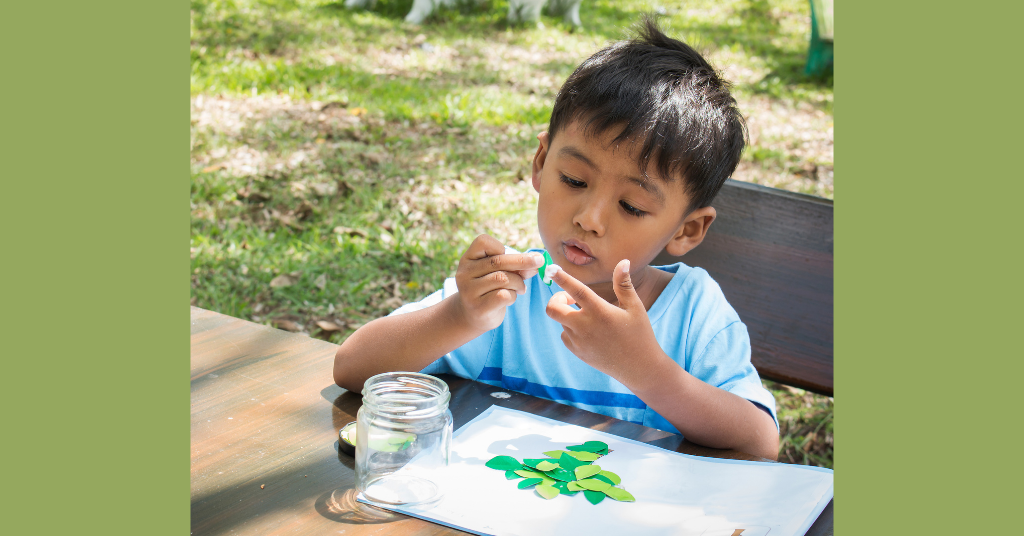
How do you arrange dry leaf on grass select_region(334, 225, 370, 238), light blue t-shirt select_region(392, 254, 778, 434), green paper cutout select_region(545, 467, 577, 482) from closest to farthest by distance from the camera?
green paper cutout select_region(545, 467, 577, 482), light blue t-shirt select_region(392, 254, 778, 434), dry leaf on grass select_region(334, 225, 370, 238)

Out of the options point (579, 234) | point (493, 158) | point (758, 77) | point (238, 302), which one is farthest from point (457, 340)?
point (758, 77)

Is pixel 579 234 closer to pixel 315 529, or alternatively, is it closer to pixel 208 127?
pixel 315 529

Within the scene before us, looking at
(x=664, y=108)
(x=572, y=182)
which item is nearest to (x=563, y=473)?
(x=572, y=182)

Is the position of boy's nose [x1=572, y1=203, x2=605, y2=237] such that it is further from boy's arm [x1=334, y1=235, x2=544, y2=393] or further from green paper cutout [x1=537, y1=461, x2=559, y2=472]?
green paper cutout [x1=537, y1=461, x2=559, y2=472]

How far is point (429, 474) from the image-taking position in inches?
46.7

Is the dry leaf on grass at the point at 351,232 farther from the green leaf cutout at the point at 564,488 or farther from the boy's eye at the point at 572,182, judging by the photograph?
the green leaf cutout at the point at 564,488

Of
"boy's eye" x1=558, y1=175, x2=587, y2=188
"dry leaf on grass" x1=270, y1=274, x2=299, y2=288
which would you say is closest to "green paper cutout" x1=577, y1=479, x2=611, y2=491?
"boy's eye" x1=558, y1=175, x2=587, y2=188

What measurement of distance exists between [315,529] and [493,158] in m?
3.93

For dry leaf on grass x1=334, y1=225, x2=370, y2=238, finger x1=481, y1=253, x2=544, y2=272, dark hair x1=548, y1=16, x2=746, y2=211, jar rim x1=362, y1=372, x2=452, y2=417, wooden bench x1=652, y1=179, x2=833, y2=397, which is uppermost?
dark hair x1=548, y1=16, x2=746, y2=211

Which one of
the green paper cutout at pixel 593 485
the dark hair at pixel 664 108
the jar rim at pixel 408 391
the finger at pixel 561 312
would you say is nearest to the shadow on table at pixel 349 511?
the jar rim at pixel 408 391

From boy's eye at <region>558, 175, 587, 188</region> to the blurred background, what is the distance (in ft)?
1.82

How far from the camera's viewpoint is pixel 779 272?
2.26 m

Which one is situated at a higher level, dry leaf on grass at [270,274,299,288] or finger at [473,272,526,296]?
finger at [473,272,526,296]

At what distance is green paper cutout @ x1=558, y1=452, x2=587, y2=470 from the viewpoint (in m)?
1.23
